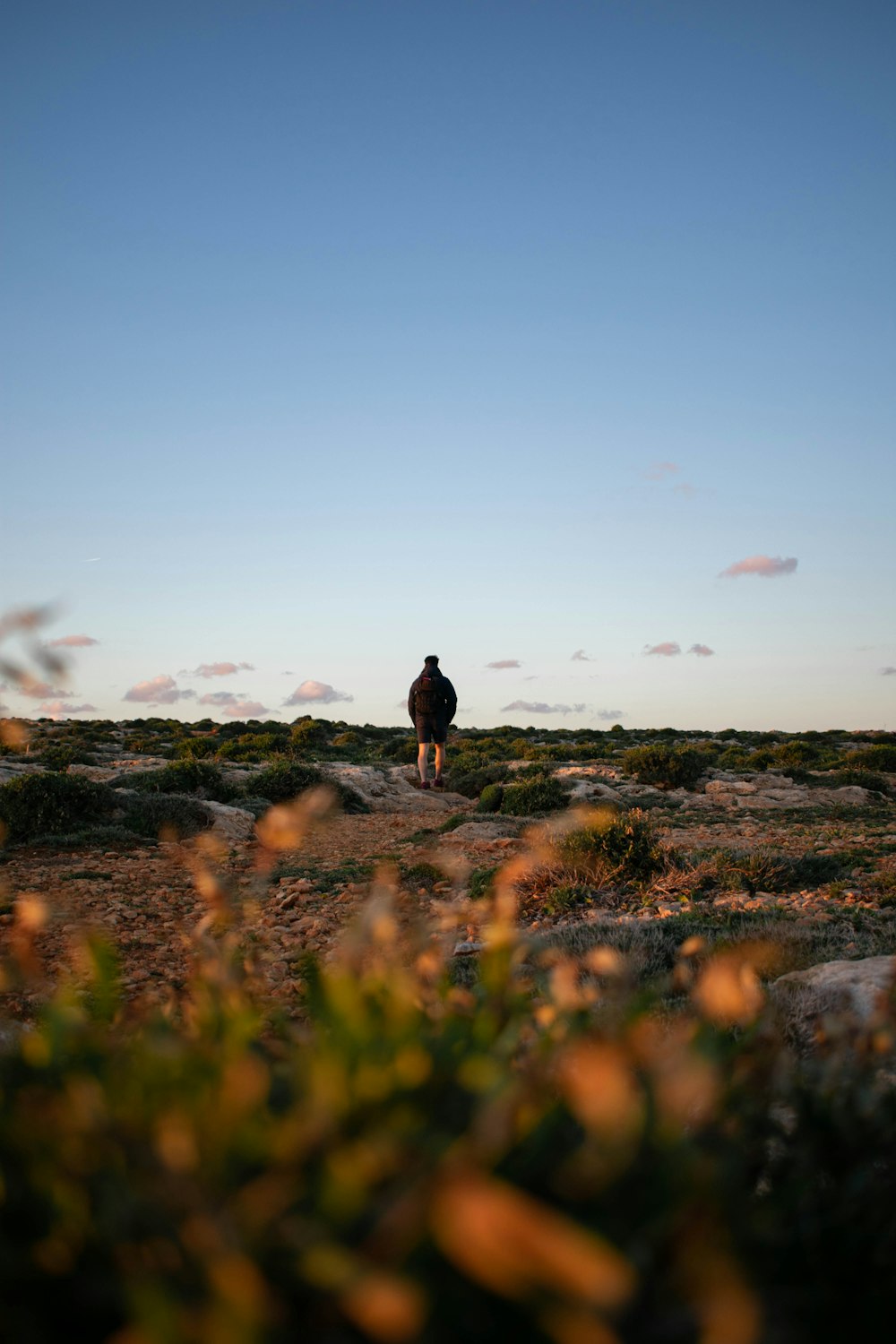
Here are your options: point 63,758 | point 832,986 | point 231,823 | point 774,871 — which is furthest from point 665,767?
point 832,986

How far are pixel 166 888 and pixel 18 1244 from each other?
8.09 meters

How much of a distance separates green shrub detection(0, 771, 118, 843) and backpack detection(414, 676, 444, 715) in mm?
8520

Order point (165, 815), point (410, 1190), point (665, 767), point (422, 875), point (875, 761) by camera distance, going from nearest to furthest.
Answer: point (410, 1190) → point (422, 875) → point (165, 815) → point (665, 767) → point (875, 761)

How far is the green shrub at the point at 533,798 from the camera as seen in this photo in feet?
52.1

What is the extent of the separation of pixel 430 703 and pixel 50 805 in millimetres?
9977

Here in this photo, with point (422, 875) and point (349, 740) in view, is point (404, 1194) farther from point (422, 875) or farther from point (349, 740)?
point (349, 740)

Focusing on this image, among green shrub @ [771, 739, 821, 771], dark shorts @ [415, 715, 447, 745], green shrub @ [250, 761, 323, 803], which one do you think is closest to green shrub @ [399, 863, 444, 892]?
green shrub @ [250, 761, 323, 803]

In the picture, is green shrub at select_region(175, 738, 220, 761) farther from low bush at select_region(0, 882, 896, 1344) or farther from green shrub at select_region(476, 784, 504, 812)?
low bush at select_region(0, 882, 896, 1344)

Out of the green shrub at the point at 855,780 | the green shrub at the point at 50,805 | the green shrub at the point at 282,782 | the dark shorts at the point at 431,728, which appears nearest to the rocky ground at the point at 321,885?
the green shrub at the point at 50,805

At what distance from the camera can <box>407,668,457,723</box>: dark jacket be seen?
20578 millimetres

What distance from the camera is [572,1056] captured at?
176cm

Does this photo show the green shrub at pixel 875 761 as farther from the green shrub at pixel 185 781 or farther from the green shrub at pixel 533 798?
the green shrub at pixel 185 781

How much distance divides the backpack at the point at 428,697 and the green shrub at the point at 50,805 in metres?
8.52

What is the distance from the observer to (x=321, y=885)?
9.38 m
